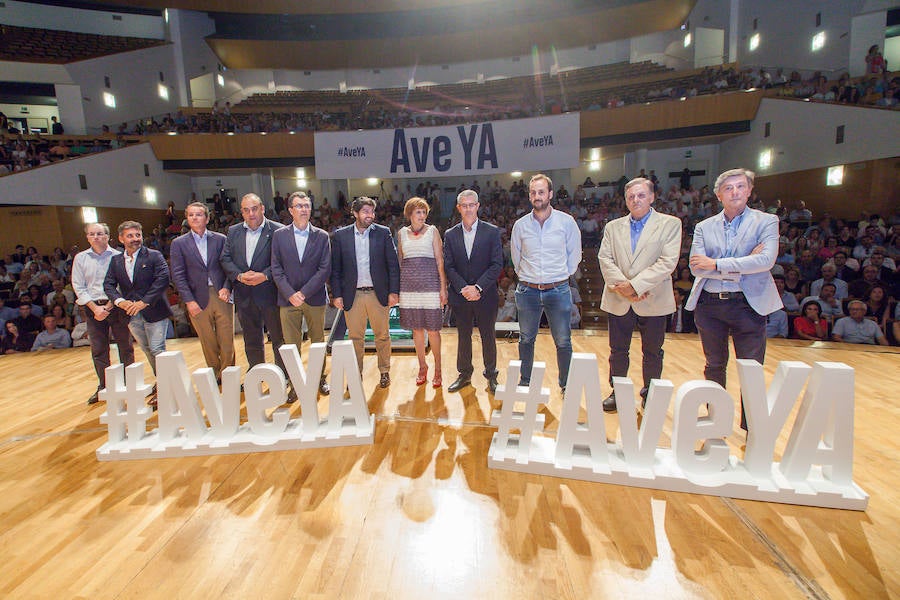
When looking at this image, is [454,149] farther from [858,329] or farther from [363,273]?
[858,329]

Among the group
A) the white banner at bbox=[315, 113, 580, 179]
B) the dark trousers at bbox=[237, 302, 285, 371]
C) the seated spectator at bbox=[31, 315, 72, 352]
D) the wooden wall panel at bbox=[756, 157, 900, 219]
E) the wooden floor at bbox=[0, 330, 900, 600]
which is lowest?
the wooden floor at bbox=[0, 330, 900, 600]

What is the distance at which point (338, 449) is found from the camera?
7.44 ft

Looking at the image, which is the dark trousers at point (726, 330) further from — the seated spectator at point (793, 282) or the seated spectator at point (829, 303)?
the seated spectator at point (793, 282)

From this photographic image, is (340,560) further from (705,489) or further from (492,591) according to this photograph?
(705,489)

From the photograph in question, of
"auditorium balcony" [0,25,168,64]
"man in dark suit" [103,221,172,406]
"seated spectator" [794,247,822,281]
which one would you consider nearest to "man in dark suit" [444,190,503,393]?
"man in dark suit" [103,221,172,406]

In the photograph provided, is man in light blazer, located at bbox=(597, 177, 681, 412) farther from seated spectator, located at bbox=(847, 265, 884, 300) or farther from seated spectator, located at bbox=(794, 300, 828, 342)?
seated spectator, located at bbox=(847, 265, 884, 300)

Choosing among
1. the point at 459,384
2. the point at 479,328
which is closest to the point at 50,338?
the point at 459,384

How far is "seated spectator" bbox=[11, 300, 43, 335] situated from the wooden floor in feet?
11.7

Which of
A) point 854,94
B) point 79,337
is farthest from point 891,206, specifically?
point 79,337

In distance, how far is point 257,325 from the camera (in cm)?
291

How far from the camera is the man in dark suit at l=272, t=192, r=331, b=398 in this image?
277 cm

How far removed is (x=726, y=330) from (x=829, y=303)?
3.20 meters

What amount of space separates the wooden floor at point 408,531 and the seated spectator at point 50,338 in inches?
122

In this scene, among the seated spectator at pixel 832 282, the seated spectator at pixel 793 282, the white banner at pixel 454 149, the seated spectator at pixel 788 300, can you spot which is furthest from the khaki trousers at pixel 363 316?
the white banner at pixel 454 149
